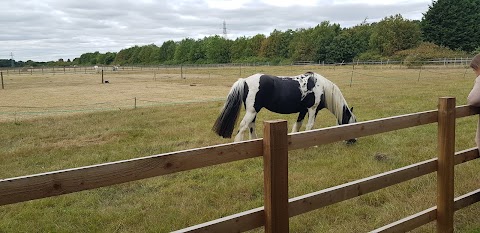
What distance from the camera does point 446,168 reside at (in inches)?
149

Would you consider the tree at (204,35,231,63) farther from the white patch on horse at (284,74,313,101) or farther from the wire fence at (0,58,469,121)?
the white patch on horse at (284,74,313,101)

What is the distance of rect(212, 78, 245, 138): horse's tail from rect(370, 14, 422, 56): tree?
185ft

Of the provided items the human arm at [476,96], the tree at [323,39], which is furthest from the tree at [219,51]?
the human arm at [476,96]

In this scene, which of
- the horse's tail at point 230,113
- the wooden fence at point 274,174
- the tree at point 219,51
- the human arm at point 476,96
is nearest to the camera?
the wooden fence at point 274,174

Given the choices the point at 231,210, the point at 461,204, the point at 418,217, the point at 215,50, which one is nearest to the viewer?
the point at 418,217

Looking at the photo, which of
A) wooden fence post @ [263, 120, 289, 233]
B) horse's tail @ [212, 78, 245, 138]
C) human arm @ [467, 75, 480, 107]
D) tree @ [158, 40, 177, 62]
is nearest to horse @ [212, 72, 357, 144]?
horse's tail @ [212, 78, 245, 138]

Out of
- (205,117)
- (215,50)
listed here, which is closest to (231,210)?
(205,117)

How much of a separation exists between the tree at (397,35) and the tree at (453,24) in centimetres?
261

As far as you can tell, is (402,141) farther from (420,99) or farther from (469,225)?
(420,99)

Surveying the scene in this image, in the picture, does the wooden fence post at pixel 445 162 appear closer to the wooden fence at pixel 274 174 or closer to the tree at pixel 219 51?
the wooden fence at pixel 274 174

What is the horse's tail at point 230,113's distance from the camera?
7715 millimetres

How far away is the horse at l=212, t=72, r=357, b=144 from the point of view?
306 inches

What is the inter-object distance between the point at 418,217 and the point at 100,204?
379cm

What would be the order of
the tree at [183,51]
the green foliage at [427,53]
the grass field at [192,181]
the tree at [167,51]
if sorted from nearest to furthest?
the grass field at [192,181] < the green foliage at [427,53] < the tree at [183,51] < the tree at [167,51]
